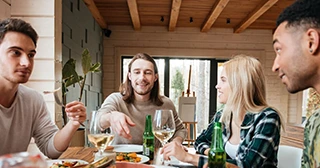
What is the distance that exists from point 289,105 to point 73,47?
15.6 ft

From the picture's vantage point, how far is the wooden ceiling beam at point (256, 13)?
392 centimetres

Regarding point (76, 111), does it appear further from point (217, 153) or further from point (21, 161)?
point (21, 161)

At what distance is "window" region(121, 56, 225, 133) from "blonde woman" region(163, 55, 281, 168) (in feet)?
13.8

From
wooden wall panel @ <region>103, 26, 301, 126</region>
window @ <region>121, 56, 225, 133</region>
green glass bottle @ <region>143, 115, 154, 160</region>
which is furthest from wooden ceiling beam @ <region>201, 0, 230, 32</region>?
green glass bottle @ <region>143, 115, 154, 160</region>

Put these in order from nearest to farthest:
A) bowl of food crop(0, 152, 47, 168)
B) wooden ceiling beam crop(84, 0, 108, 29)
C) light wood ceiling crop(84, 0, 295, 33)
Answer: bowl of food crop(0, 152, 47, 168) → wooden ceiling beam crop(84, 0, 108, 29) → light wood ceiling crop(84, 0, 295, 33)

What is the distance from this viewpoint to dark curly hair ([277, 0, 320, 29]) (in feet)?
2.69

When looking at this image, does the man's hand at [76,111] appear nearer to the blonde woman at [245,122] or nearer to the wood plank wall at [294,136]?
the blonde woman at [245,122]

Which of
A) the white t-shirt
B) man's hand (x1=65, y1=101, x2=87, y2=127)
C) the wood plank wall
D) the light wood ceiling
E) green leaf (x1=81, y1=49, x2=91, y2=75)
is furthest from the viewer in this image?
the light wood ceiling

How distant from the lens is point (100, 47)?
5.34 meters

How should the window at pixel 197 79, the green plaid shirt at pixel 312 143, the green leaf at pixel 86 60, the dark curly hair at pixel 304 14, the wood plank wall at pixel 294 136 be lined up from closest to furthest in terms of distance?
the dark curly hair at pixel 304 14 → the green plaid shirt at pixel 312 143 → the wood plank wall at pixel 294 136 → the green leaf at pixel 86 60 → the window at pixel 197 79

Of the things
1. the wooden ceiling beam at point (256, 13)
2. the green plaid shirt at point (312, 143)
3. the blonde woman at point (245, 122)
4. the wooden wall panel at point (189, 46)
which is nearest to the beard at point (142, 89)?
the blonde woman at point (245, 122)

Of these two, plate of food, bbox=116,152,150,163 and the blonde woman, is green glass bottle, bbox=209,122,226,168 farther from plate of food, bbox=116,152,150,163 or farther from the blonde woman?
plate of food, bbox=116,152,150,163

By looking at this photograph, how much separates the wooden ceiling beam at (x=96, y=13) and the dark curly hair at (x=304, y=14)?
3.52 metres

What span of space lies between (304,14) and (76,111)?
97 centimetres
